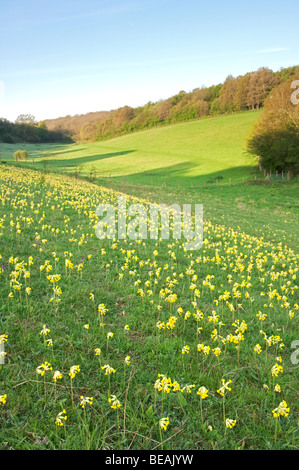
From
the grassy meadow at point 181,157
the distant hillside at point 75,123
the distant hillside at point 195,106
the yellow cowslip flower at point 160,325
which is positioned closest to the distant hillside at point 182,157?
the grassy meadow at point 181,157

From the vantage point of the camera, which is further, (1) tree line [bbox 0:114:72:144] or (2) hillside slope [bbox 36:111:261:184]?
(1) tree line [bbox 0:114:72:144]

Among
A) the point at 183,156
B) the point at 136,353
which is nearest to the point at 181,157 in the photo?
the point at 183,156

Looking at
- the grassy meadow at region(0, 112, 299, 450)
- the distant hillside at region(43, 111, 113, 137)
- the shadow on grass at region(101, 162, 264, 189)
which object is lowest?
the grassy meadow at region(0, 112, 299, 450)

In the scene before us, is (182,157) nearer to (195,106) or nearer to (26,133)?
(195,106)

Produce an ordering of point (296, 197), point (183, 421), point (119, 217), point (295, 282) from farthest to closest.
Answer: point (296, 197) → point (119, 217) → point (295, 282) → point (183, 421)

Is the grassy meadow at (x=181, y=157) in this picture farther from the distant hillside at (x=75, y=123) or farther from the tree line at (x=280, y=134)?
the distant hillside at (x=75, y=123)

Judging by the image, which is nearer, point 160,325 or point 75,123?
point 160,325

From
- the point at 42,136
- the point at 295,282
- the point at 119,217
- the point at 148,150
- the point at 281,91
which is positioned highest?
the point at 42,136

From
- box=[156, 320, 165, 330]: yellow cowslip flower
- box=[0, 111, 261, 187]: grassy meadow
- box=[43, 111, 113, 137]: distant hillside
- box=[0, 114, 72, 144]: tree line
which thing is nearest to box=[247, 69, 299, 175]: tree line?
box=[0, 111, 261, 187]: grassy meadow

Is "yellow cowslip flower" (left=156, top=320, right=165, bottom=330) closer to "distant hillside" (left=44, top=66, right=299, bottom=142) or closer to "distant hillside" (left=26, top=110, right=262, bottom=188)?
"distant hillside" (left=26, top=110, right=262, bottom=188)

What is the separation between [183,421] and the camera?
3.56 meters
